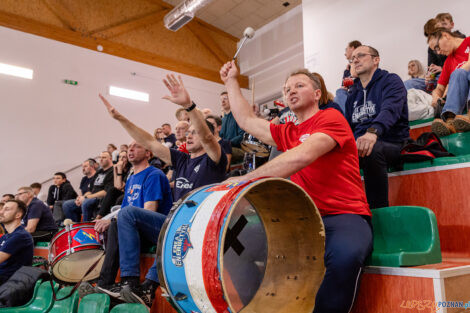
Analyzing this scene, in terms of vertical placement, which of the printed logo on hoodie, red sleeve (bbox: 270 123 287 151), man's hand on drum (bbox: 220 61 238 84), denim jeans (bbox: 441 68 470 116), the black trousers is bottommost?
the black trousers

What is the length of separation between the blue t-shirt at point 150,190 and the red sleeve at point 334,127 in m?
1.38

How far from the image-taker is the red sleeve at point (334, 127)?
1.29m

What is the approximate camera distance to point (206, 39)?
9.63m

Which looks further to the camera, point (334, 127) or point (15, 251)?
point (15, 251)

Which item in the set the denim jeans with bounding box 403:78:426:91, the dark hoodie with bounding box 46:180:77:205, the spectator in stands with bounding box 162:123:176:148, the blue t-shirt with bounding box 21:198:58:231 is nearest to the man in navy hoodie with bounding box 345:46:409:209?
the denim jeans with bounding box 403:78:426:91

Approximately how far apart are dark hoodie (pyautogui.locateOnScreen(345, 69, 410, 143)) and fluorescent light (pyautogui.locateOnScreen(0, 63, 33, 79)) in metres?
6.55

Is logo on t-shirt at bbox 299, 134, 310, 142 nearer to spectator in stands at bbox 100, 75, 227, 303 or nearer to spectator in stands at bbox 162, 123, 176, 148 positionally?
spectator in stands at bbox 100, 75, 227, 303

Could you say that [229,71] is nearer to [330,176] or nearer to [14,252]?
[330,176]

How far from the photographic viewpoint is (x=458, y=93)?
2611mm

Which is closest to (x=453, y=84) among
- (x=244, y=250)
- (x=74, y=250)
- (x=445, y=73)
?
(x=445, y=73)

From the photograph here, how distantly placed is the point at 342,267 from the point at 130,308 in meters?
1.09

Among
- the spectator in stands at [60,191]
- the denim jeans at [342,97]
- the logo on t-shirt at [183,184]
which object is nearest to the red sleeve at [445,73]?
the denim jeans at [342,97]

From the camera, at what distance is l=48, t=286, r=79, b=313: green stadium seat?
204 centimetres

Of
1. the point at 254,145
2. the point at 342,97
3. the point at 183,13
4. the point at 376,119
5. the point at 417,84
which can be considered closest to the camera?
Result: the point at 376,119
